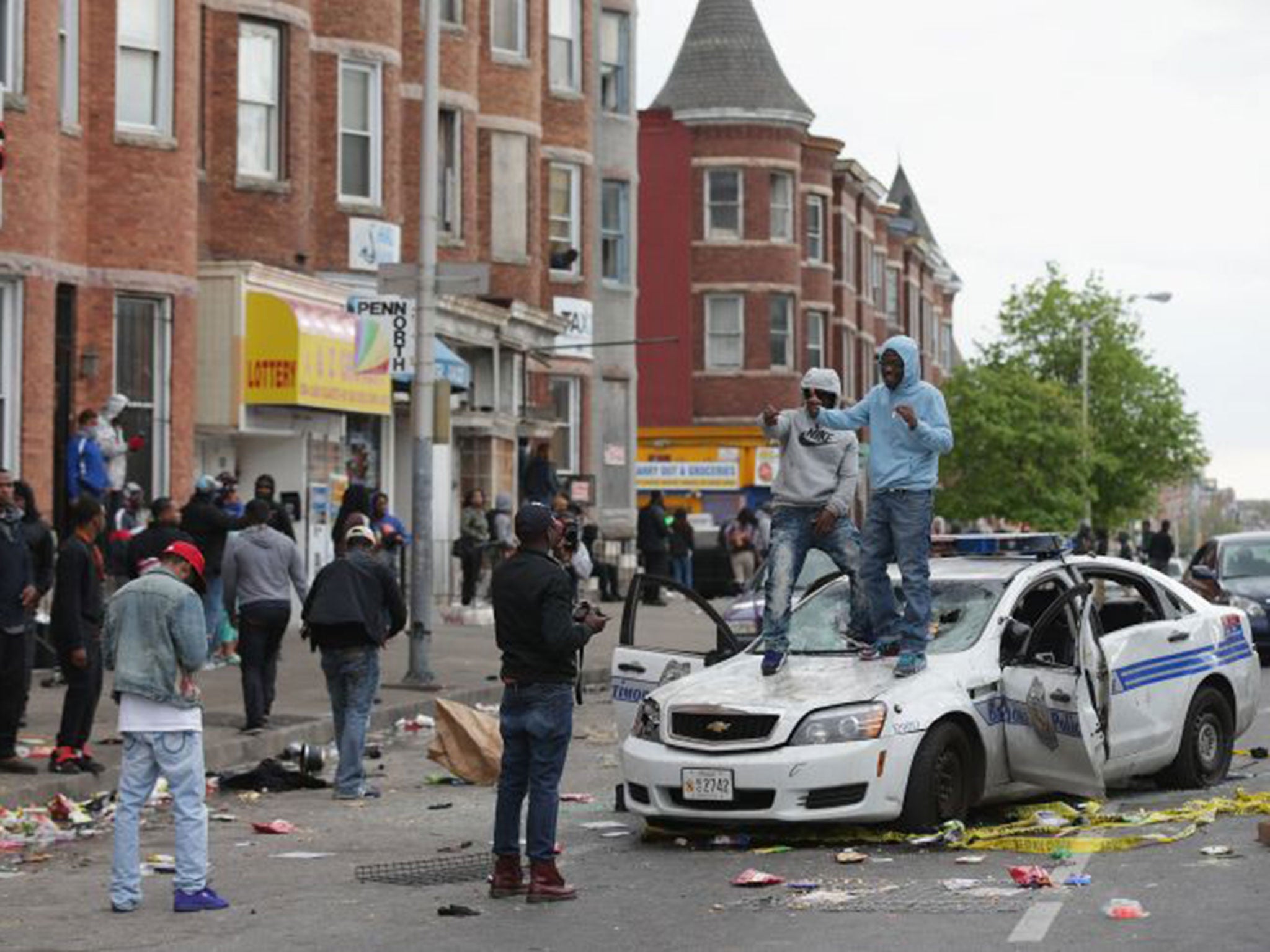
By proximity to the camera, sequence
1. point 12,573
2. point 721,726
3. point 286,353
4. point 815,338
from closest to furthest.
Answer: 1. point 721,726
2. point 12,573
3. point 286,353
4. point 815,338

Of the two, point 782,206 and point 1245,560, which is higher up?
point 782,206

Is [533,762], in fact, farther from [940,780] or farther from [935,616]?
[935,616]

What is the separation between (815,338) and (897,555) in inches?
1963

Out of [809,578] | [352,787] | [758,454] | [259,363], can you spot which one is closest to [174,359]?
[259,363]

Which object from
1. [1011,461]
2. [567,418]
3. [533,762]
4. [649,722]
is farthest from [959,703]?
[1011,461]

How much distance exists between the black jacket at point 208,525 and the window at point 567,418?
22.4m

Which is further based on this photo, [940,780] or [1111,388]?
[1111,388]

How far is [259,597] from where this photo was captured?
59.8 ft

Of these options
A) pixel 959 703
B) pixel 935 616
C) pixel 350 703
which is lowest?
pixel 350 703

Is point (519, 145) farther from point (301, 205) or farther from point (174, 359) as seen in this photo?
point (174, 359)

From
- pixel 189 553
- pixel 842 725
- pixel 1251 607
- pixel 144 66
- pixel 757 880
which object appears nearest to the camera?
pixel 757 880

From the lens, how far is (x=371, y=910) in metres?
10.9

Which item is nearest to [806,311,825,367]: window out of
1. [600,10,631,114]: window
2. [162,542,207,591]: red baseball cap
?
[600,10,631,114]: window

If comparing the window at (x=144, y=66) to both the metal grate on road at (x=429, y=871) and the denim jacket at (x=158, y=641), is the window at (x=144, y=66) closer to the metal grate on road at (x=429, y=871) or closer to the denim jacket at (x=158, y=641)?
the metal grate on road at (x=429, y=871)
